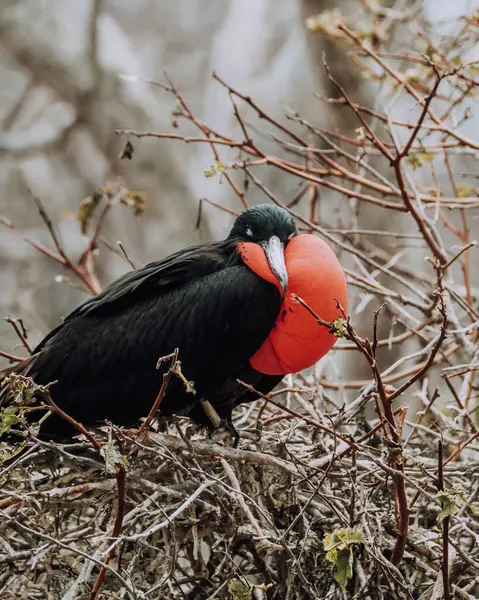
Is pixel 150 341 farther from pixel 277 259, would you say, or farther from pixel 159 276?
pixel 277 259

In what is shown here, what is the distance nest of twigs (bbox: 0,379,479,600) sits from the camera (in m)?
1.95

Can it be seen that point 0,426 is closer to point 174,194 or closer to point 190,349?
point 190,349

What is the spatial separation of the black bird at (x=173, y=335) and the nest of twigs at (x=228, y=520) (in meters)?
0.16

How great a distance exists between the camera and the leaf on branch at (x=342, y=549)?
5.73 ft

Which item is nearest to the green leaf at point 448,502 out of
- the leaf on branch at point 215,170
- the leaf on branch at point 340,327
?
the leaf on branch at point 340,327

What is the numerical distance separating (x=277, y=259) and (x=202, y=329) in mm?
282

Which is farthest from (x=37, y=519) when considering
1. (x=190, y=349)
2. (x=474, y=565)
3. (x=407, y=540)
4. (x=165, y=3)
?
(x=165, y=3)

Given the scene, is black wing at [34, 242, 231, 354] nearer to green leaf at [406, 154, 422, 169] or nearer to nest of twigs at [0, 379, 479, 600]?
nest of twigs at [0, 379, 479, 600]

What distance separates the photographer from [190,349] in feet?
8.04

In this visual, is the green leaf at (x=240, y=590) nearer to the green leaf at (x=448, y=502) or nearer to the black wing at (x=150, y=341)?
the green leaf at (x=448, y=502)

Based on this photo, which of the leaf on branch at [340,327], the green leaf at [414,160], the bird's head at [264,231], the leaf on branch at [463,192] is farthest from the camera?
the leaf on branch at [463,192]

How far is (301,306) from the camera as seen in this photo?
237 centimetres

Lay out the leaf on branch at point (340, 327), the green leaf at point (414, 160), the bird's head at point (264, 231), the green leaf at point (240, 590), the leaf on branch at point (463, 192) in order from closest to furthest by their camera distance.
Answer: the leaf on branch at point (340, 327) → the green leaf at point (240, 590) → the bird's head at point (264, 231) → the green leaf at point (414, 160) → the leaf on branch at point (463, 192)

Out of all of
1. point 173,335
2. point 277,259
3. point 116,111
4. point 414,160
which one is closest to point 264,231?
point 277,259
